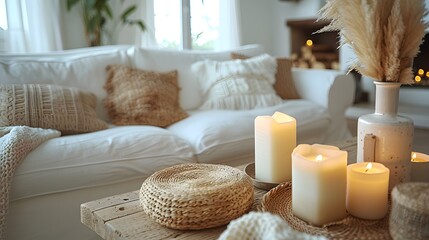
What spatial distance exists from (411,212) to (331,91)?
6.22 ft

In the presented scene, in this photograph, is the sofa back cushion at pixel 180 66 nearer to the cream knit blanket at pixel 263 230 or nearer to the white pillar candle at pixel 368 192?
the white pillar candle at pixel 368 192

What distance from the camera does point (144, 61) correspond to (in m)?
2.29

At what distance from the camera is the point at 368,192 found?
874 mm

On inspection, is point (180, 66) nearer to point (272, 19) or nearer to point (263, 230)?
point (263, 230)

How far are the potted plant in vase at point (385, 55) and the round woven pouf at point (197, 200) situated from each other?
343mm

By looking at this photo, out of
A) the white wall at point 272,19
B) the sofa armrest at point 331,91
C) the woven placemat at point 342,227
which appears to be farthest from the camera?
the white wall at point 272,19

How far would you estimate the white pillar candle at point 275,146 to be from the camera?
1.04 m

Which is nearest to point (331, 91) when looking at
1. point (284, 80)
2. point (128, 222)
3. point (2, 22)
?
point (284, 80)

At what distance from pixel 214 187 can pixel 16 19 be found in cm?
251

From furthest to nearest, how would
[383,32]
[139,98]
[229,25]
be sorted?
[229,25] → [139,98] → [383,32]

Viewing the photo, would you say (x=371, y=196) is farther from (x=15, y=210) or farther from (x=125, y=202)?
(x=15, y=210)

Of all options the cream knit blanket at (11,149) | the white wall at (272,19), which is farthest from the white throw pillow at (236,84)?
the white wall at (272,19)

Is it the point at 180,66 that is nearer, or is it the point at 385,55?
the point at 385,55

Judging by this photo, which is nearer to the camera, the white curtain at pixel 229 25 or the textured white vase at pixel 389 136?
the textured white vase at pixel 389 136
